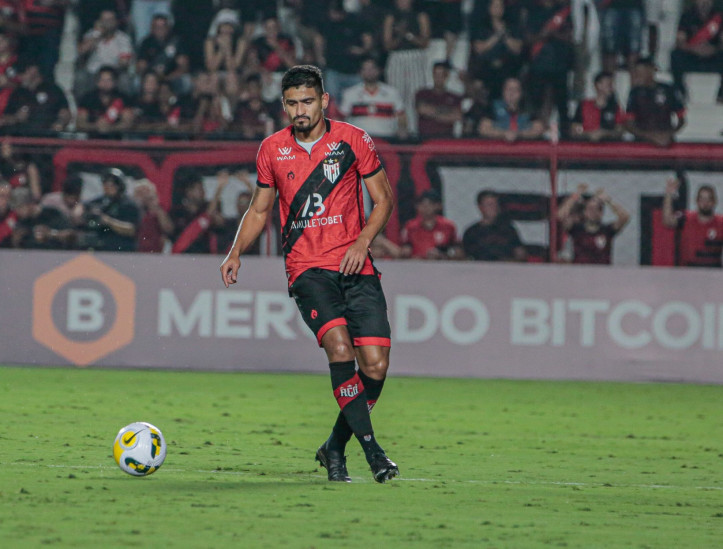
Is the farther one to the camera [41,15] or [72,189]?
[41,15]

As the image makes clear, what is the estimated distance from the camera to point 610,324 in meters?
12.1

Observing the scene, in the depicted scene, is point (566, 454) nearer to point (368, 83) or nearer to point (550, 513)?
point (550, 513)

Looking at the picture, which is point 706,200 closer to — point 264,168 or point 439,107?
point 439,107

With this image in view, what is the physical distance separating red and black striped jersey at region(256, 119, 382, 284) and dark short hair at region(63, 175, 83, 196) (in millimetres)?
6842

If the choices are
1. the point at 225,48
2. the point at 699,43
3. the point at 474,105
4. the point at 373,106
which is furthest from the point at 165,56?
the point at 699,43

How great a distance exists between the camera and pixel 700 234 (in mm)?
12414

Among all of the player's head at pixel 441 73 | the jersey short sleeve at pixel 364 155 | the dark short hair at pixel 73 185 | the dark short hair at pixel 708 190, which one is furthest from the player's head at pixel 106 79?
the jersey short sleeve at pixel 364 155

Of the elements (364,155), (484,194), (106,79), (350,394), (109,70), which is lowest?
(350,394)

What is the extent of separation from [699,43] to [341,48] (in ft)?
15.8

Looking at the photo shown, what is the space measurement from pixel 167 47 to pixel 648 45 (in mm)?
6570

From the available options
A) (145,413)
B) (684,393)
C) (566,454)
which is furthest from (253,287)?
(566,454)

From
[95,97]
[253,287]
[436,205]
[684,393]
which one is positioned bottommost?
Result: [684,393]

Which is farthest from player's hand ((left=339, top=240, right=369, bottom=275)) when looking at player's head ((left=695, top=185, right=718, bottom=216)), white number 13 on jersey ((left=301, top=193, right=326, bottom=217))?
player's head ((left=695, top=185, right=718, bottom=216))

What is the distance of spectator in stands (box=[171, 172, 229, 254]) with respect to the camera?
12.7 m
